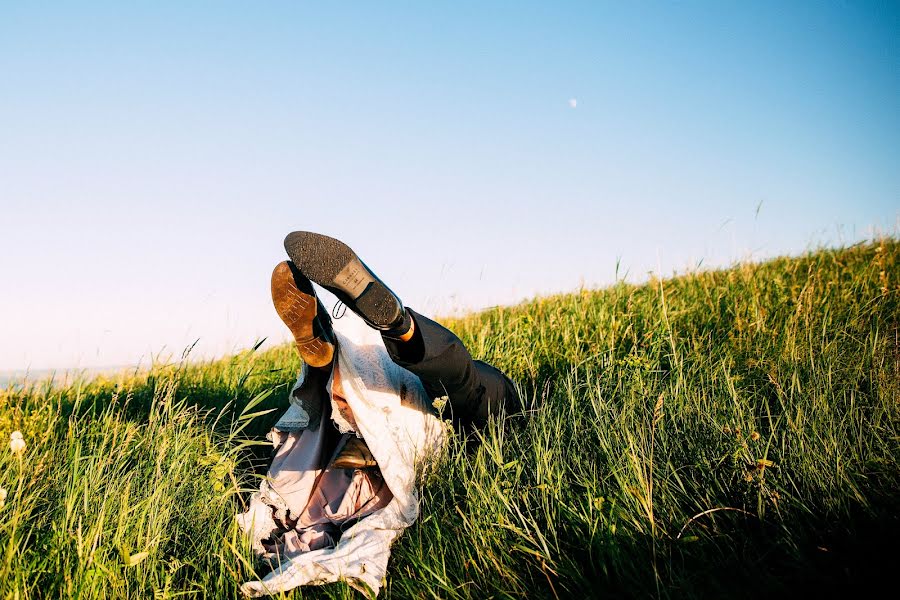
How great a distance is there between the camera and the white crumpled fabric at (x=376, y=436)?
8.57 feet

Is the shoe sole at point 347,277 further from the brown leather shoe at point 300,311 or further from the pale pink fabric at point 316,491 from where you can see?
the pale pink fabric at point 316,491

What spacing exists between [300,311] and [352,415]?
660 millimetres

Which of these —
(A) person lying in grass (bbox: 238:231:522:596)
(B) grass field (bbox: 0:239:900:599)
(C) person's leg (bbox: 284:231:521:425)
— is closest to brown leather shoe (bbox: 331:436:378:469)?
(A) person lying in grass (bbox: 238:231:522:596)

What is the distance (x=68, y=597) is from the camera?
207cm

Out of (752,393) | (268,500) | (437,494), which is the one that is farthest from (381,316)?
(752,393)

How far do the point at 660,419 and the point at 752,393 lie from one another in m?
0.68

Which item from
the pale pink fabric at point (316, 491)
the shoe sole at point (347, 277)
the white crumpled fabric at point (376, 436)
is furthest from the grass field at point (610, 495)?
the shoe sole at point (347, 277)

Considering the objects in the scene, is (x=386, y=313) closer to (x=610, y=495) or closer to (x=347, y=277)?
(x=347, y=277)

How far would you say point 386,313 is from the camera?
2525 mm

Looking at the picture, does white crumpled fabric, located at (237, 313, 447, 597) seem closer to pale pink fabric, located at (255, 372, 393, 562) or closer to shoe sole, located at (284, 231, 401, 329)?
pale pink fabric, located at (255, 372, 393, 562)

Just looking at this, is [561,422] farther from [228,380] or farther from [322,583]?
[228,380]

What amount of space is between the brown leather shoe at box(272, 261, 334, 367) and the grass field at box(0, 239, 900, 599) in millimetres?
495

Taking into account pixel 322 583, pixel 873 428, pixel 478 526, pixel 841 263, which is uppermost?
pixel 841 263

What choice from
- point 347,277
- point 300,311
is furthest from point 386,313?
point 300,311
